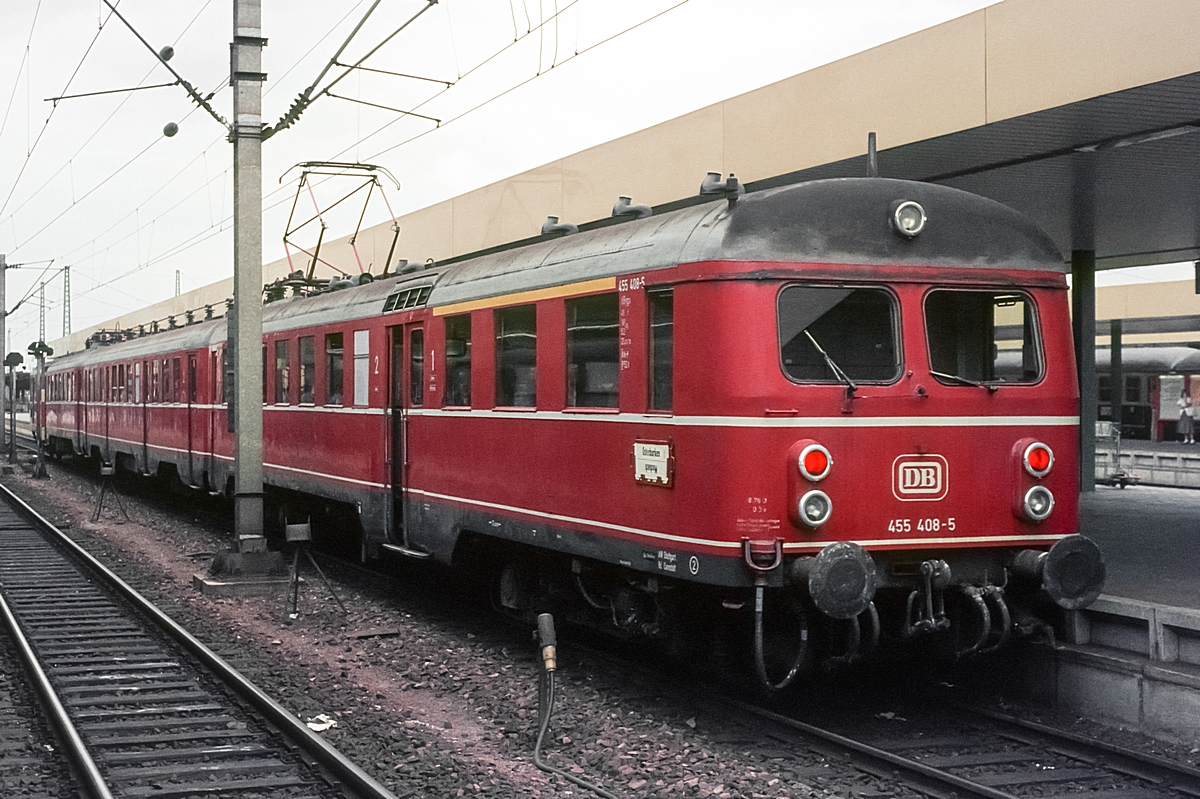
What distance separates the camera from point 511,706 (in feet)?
27.7

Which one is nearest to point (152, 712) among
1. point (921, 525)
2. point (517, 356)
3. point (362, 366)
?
point (517, 356)

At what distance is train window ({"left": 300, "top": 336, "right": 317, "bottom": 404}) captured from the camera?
14.2 meters

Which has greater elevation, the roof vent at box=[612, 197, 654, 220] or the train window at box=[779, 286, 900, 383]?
the roof vent at box=[612, 197, 654, 220]

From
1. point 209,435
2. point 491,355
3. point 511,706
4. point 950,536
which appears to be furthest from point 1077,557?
point 209,435

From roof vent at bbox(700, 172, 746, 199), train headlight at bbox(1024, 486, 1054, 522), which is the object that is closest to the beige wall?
train headlight at bbox(1024, 486, 1054, 522)

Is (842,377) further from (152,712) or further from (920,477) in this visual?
(152,712)

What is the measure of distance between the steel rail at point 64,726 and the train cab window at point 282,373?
467 centimetres

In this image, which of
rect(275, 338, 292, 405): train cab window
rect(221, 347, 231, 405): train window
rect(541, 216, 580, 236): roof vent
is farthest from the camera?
rect(221, 347, 231, 405): train window

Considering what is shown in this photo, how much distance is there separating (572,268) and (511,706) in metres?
2.87

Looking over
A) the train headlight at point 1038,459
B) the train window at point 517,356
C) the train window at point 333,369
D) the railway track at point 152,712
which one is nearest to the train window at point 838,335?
the train headlight at point 1038,459

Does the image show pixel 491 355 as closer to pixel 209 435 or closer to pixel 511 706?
pixel 511 706

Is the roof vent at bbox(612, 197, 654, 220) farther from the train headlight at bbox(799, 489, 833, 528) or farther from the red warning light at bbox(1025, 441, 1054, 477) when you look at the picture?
the red warning light at bbox(1025, 441, 1054, 477)

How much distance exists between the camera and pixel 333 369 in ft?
44.2

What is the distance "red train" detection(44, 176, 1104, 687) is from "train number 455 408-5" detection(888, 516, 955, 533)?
0.04 feet
